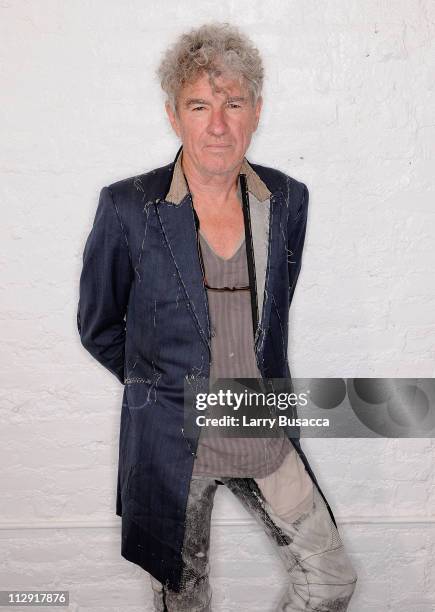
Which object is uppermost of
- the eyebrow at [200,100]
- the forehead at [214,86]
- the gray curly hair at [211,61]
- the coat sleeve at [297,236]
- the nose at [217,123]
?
the gray curly hair at [211,61]

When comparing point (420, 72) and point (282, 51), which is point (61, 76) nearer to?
point (282, 51)

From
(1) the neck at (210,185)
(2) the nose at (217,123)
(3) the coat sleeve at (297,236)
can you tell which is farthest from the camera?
(3) the coat sleeve at (297,236)

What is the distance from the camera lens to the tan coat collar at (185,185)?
1.73 m

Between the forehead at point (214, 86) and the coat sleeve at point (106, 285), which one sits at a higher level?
the forehead at point (214, 86)

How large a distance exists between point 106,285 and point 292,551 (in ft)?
2.79

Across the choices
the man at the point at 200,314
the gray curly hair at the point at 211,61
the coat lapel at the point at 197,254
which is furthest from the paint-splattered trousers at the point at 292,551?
the gray curly hair at the point at 211,61

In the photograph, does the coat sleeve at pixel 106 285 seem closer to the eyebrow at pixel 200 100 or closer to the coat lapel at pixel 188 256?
the coat lapel at pixel 188 256

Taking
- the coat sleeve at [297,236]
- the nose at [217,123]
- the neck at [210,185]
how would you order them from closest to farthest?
the nose at [217,123] → the neck at [210,185] → the coat sleeve at [297,236]

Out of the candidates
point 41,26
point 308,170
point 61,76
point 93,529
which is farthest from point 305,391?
A: point 41,26

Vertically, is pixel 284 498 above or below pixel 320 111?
below

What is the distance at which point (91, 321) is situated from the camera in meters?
1.87

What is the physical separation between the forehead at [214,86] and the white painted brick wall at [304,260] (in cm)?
43

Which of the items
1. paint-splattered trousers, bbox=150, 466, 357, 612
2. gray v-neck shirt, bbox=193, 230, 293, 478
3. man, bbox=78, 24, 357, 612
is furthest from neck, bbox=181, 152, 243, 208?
paint-splattered trousers, bbox=150, 466, 357, 612

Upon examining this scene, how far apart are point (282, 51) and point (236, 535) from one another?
1.66m
